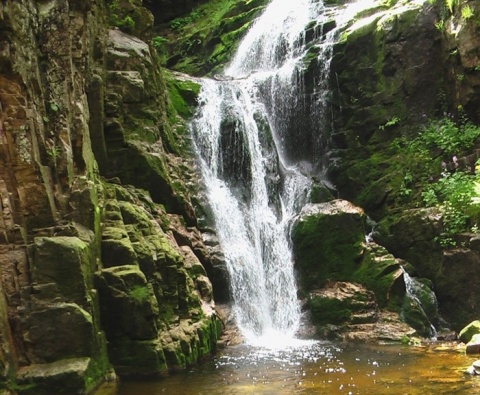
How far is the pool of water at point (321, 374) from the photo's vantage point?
7.95 metres

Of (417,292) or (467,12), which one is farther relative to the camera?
(467,12)

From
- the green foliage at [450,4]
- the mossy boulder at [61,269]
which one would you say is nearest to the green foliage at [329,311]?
the mossy boulder at [61,269]

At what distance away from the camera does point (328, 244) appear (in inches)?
582

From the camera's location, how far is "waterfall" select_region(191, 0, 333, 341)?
14.4 meters

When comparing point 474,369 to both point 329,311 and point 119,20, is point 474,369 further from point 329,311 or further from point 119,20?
point 119,20

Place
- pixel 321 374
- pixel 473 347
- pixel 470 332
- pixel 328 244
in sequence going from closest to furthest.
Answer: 1. pixel 321 374
2. pixel 473 347
3. pixel 470 332
4. pixel 328 244

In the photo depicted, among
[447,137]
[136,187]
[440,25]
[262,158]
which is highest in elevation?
[440,25]

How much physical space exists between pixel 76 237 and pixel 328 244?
26.3 ft

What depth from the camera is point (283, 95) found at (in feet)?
66.5

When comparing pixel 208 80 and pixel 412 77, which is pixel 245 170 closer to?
pixel 208 80

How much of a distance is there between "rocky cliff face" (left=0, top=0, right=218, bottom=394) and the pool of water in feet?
2.19

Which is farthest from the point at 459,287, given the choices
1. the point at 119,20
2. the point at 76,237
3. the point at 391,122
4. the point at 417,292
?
the point at 119,20

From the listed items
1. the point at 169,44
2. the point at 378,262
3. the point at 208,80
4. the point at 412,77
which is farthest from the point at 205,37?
the point at 378,262

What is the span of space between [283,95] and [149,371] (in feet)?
45.0
